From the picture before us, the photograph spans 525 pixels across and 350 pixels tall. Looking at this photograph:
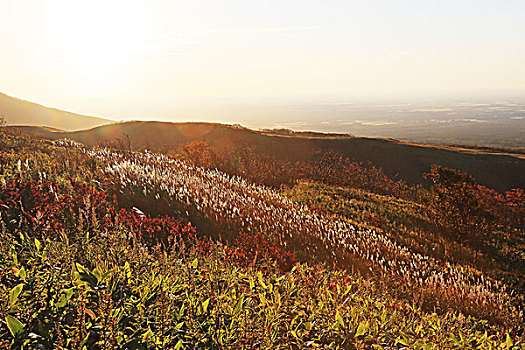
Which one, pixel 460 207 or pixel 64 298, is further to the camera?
pixel 460 207

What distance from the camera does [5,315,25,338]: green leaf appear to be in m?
2.28

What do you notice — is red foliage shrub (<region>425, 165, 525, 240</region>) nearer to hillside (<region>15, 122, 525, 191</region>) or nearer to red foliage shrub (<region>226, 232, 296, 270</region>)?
red foliage shrub (<region>226, 232, 296, 270</region>)

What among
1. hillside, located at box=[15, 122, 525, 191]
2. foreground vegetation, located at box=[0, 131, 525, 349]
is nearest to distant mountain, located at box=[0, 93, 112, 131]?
hillside, located at box=[15, 122, 525, 191]

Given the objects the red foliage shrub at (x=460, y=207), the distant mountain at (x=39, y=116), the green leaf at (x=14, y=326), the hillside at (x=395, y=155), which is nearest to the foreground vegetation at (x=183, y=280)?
the green leaf at (x=14, y=326)

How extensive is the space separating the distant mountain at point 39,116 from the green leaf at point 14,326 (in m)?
172

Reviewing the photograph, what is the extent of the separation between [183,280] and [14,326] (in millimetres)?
1793

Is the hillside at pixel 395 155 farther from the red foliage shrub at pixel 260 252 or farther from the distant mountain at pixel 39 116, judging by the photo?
the distant mountain at pixel 39 116

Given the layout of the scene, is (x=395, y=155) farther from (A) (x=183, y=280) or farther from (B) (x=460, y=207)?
(A) (x=183, y=280)

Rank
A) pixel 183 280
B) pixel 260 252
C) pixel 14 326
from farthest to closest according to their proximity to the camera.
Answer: pixel 260 252
pixel 183 280
pixel 14 326

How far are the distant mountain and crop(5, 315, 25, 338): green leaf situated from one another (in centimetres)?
17191

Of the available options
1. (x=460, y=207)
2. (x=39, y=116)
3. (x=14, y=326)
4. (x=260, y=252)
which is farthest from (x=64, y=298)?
(x=39, y=116)

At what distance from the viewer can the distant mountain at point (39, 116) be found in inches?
6294

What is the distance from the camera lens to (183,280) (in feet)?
12.8

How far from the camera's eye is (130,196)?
7.96 meters
